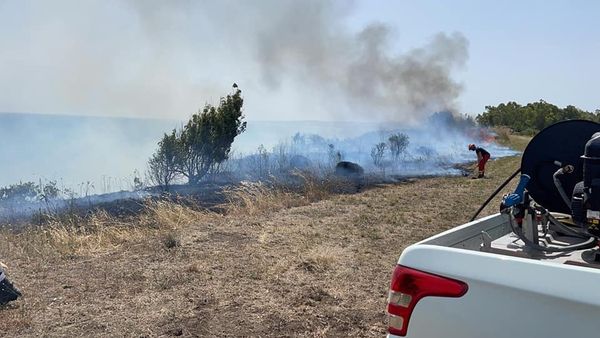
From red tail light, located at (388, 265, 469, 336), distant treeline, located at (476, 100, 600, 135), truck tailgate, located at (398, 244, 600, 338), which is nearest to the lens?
truck tailgate, located at (398, 244, 600, 338)

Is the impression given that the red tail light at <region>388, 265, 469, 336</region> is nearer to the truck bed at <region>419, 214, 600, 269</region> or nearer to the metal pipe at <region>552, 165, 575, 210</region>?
the truck bed at <region>419, 214, 600, 269</region>

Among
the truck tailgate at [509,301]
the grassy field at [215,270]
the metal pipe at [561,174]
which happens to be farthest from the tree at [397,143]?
the truck tailgate at [509,301]

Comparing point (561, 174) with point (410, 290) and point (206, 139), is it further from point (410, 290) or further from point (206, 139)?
point (206, 139)

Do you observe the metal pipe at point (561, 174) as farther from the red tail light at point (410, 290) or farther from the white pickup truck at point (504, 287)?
the red tail light at point (410, 290)

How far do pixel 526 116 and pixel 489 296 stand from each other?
4445 cm

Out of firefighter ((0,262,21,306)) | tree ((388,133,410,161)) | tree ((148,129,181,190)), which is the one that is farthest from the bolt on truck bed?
tree ((388,133,410,161))

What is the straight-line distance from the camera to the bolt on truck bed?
4.89 ft

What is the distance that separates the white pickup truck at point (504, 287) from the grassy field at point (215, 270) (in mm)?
1979

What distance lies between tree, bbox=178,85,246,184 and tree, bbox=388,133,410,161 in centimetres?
985

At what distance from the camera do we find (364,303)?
440 centimetres

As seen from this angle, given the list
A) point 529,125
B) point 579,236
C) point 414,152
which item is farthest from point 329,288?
point 529,125

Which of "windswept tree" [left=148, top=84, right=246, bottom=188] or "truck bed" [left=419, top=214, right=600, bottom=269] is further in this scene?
"windswept tree" [left=148, top=84, right=246, bottom=188]

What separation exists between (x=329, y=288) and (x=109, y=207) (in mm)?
8619

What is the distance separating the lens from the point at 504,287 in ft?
5.24
